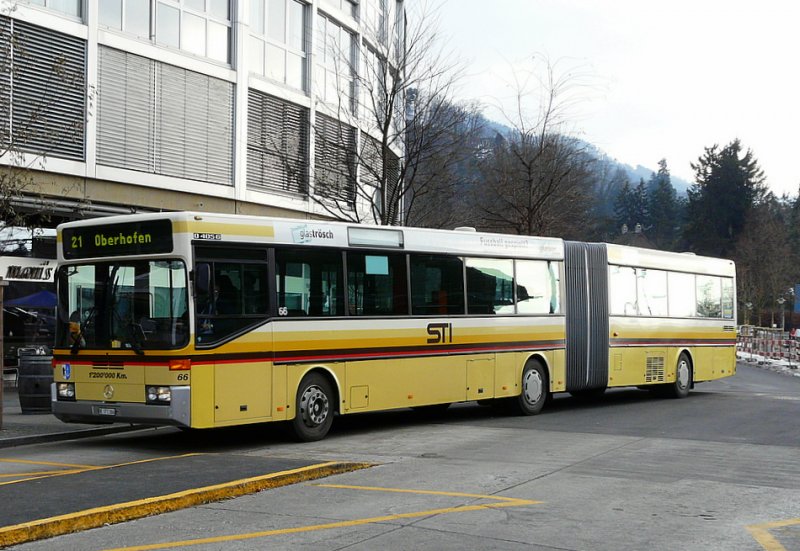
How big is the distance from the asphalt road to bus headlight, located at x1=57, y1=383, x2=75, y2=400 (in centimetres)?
69

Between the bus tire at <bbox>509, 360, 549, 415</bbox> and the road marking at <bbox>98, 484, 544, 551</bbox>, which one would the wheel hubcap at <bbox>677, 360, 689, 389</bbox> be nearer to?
the bus tire at <bbox>509, 360, 549, 415</bbox>

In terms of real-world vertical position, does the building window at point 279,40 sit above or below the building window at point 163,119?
above

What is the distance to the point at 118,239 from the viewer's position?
41.4ft

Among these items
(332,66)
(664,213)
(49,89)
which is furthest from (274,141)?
(664,213)

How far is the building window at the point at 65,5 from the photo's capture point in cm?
2255

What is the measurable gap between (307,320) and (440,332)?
2.94 m

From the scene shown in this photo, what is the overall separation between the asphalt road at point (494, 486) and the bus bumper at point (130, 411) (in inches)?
17.1

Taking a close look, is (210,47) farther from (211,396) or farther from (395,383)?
(211,396)

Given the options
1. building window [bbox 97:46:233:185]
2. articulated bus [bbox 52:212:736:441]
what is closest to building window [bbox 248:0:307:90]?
building window [bbox 97:46:233:185]

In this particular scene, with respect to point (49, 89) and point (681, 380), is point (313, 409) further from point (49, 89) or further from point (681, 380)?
point (49, 89)

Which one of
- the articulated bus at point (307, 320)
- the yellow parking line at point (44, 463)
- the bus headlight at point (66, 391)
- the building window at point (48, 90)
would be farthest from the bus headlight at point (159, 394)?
the building window at point (48, 90)

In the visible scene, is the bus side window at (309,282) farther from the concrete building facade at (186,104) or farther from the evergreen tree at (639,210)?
the evergreen tree at (639,210)

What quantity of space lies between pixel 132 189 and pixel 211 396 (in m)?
13.7

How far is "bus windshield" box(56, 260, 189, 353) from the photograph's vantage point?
39.7 feet
